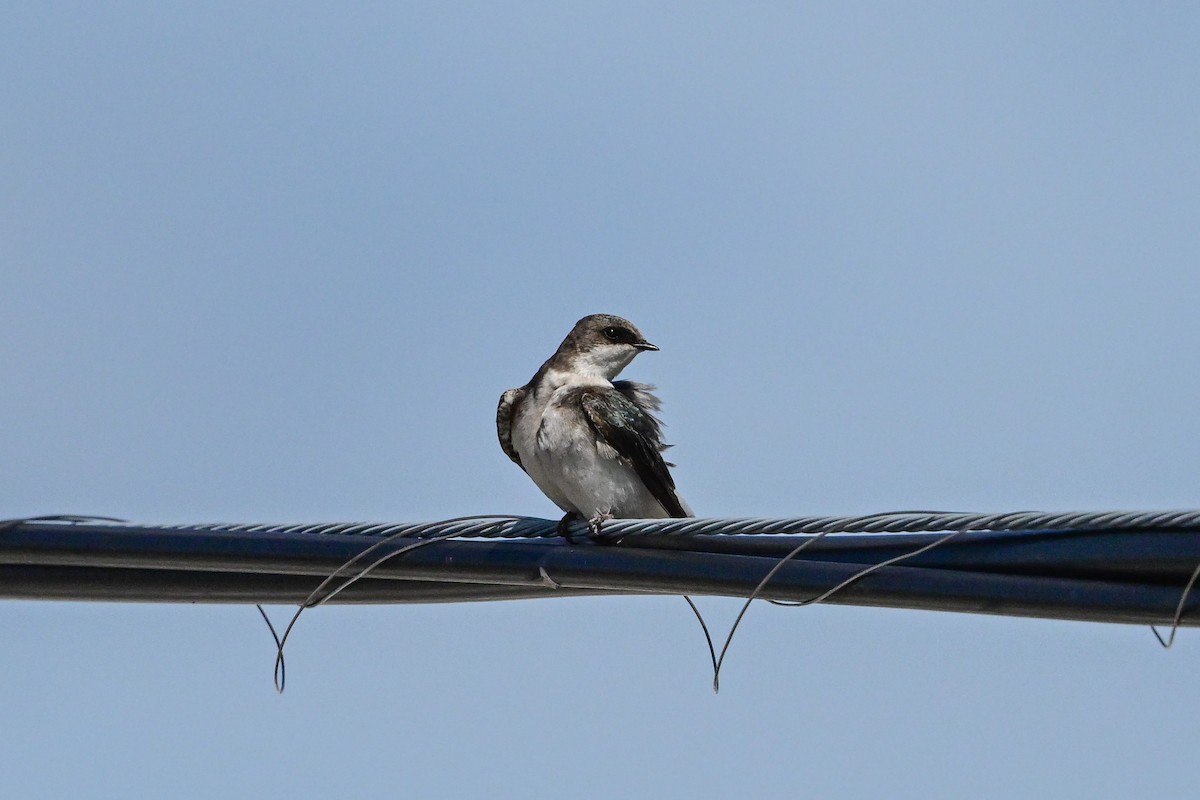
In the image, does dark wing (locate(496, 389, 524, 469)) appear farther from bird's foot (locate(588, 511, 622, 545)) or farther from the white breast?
bird's foot (locate(588, 511, 622, 545))

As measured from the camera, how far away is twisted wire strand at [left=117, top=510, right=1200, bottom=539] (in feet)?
16.7

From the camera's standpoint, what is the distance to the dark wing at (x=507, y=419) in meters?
9.54

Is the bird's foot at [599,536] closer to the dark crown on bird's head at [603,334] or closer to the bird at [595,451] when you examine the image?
the bird at [595,451]

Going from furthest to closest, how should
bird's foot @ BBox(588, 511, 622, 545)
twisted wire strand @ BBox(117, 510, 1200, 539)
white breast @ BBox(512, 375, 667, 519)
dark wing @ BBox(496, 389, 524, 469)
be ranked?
dark wing @ BBox(496, 389, 524, 469) < white breast @ BBox(512, 375, 667, 519) < bird's foot @ BBox(588, 511, 622, 545) < twisted wire strand @ BBox(117, 510, 1200, 539)

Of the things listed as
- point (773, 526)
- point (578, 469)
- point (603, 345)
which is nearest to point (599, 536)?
point (773, 526)

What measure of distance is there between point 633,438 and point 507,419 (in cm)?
108

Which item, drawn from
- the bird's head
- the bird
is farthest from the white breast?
the bird's head

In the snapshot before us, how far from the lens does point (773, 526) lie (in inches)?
220

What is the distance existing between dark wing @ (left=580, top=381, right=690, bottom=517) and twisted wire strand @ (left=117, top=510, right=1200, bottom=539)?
→ 2.28 m

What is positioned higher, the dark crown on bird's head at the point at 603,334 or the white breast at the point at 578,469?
the dark crown on bird's head at the point at 603,334

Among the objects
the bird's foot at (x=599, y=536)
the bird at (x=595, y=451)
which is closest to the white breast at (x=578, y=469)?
the bird at (x=595, y=451)

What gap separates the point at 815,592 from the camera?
18.5 ft

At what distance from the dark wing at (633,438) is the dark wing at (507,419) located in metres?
0.65

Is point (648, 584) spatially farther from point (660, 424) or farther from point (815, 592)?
point (660, 424)
